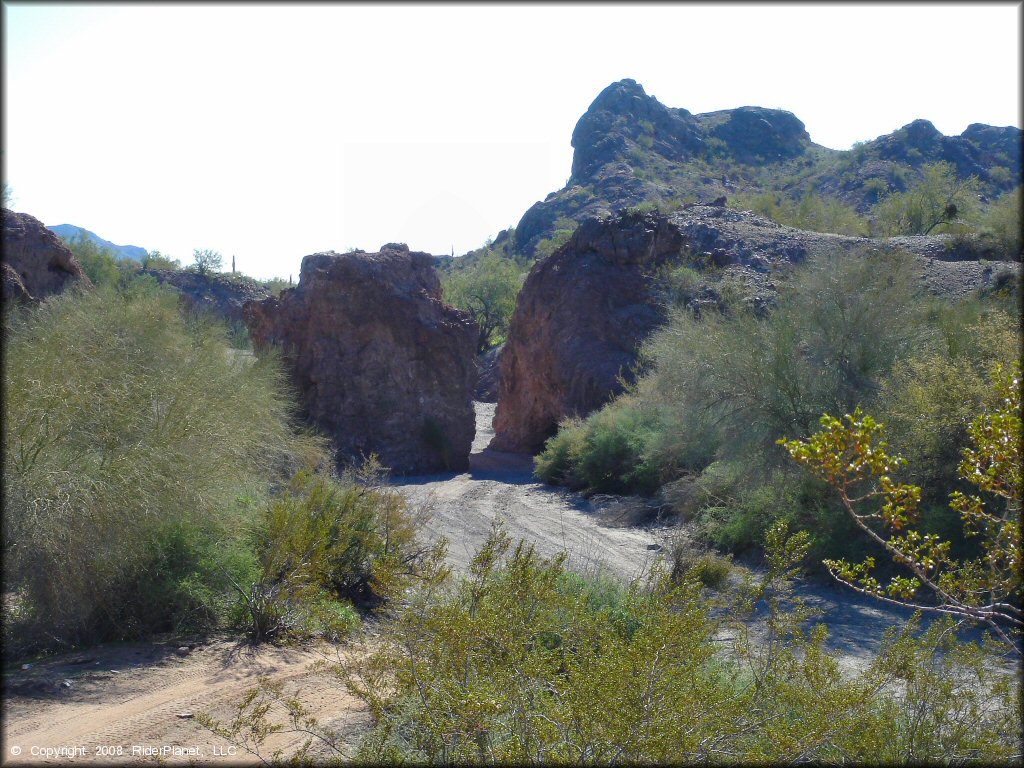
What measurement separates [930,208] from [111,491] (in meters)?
36.5

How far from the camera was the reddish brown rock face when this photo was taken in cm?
2764

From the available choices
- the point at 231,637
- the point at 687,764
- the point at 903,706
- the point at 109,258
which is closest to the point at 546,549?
the point at 231,637

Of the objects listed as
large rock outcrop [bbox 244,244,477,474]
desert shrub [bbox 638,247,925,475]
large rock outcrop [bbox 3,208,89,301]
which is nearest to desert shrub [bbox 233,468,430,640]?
desert shrub [bbox 638,247,925,475]

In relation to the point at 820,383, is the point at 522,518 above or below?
below

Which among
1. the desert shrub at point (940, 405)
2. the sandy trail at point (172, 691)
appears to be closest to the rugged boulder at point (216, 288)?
the sandy trail at point (172, 691)

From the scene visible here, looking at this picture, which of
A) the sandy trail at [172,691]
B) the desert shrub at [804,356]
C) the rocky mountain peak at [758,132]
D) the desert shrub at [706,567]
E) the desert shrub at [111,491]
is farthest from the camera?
the rocky mountain peak at [758,132]

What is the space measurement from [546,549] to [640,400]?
30.2 feet

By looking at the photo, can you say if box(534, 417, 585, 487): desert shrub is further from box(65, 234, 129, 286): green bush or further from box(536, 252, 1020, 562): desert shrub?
box(65, 234, 129, 286): green bush

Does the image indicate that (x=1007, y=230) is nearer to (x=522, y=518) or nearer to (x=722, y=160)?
(x=522, y=518)

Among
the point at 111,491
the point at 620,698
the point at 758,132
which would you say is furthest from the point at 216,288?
the point at 758,132

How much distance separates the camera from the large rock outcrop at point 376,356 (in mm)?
23312

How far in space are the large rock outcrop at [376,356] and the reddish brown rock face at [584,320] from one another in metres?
4.62

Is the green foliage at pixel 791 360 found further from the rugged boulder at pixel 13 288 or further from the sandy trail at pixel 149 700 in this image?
the rugged boulder at pixel 13 288

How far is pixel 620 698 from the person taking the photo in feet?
13.1
